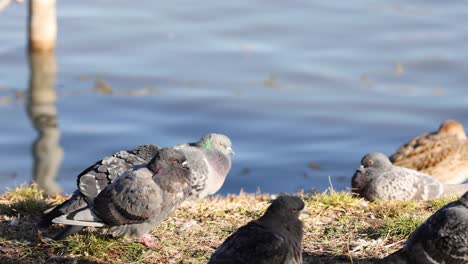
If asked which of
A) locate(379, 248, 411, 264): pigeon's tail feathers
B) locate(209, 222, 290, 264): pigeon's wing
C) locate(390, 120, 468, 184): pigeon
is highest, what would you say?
locate(209, 222, 290, 264): pigeon's wing

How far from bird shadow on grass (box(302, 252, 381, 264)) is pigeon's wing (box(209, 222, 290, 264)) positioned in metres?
1.03

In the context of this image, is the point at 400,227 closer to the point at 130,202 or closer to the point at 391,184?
the point at 391,184

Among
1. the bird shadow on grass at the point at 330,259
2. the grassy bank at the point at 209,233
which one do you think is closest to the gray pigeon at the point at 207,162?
the grassy bank at the point at 209,233

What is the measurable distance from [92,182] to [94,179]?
1.5 inches

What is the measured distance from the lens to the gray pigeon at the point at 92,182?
23.8 feet

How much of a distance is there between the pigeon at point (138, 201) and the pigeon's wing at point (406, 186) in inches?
106

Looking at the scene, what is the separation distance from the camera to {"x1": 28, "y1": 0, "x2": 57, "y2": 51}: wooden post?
661 inches

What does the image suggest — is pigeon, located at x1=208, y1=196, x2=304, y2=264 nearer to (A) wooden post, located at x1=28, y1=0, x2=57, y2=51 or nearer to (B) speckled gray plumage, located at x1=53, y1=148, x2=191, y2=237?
(B) speckled gray plumage, located at x1=53, y1=148, x2=191, y2=237

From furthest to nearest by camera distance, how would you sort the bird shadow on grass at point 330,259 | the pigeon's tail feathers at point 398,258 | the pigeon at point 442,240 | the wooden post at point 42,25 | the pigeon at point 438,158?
the wooden post at point 42,25 < the pigeon at point 438,158 < the bird shadow on grass at point 330,259 < the pigeon's tail feathers at point 398,258 < the pigeon at point 442,240

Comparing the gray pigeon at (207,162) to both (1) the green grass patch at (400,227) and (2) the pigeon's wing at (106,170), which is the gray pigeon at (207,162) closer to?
(2) the pigeon's wing at (106,170)

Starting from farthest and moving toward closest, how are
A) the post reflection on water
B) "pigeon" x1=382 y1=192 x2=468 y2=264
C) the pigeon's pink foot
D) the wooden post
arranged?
1. the wooden post
2. the post reflection on water
3. the pigeon's pink foot
4. "pigeon" x1=382 y1=192 x2=468 y2=264

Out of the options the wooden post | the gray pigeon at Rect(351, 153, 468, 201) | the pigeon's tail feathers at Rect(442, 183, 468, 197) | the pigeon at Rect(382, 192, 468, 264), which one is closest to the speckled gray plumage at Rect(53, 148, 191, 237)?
the pigeon at Rect(382, 192, 468, 264)

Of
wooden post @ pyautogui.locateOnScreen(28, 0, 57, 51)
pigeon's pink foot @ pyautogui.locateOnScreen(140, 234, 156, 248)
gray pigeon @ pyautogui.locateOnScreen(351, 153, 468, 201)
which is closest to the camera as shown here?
pigeon's pink foot @ pyautogui.locateOnScreen(140, 234, 156, 248)

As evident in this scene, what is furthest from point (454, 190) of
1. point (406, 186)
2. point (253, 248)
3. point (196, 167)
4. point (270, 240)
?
point (253, 248)
